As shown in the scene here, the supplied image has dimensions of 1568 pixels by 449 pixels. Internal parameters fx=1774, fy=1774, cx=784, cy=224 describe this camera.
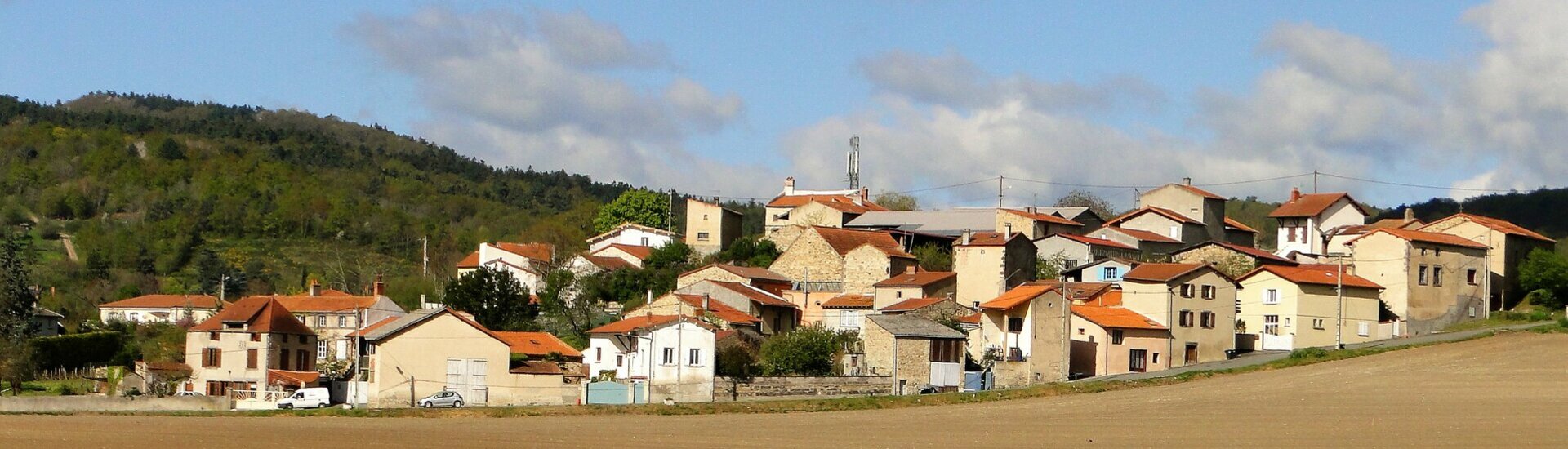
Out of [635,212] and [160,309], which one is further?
[635,212]

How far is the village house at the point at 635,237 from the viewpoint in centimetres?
9938

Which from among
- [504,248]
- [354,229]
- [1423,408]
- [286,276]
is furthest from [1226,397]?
[354,229]

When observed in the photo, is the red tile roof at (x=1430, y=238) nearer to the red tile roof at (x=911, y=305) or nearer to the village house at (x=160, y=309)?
the red tile roof at (x=911, y=305)

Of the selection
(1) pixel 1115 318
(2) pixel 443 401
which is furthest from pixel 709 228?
(2) pixel 443 401

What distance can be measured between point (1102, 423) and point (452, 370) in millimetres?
25868

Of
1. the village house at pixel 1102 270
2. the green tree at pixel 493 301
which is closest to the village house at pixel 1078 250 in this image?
the village house at pixel 1102 270

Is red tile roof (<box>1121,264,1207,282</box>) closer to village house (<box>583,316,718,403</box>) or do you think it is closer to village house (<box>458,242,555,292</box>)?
village house (<box>583,316,718,403</box>)

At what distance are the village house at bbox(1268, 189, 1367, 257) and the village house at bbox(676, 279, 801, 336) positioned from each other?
23651mm

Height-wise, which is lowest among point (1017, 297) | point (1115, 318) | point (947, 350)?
point (947, 350)

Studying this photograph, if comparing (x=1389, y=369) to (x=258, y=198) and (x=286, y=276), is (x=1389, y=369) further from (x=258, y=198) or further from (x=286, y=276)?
(x=258, y=198)

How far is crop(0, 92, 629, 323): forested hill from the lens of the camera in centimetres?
12569

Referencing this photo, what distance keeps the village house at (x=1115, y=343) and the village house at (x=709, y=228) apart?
31.5 m

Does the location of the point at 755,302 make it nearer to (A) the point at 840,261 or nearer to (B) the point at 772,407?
(A) the point at 840,261

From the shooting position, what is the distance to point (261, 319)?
71.9 metres
